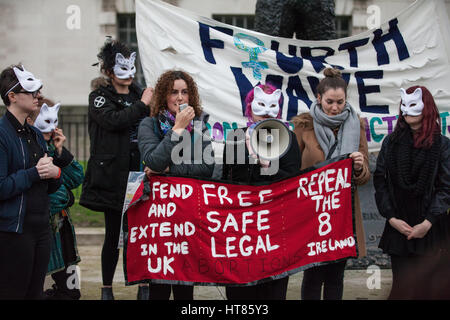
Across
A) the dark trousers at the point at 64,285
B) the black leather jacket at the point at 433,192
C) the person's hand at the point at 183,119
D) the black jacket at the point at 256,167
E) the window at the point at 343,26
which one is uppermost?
the window at the point at 343,26

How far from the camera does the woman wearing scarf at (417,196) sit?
15.0 ft

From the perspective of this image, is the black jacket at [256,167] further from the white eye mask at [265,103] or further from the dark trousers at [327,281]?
the dark trousers at [327,281]

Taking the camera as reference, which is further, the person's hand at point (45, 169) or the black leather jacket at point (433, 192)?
the black leather jacket at point (433, 192)

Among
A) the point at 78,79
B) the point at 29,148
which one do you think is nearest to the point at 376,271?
the point at 29,148

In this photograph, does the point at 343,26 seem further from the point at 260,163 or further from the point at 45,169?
the point at 45,169

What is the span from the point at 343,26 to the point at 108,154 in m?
13.9

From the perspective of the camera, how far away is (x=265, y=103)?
4312mm

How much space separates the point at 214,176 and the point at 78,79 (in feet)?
44.5

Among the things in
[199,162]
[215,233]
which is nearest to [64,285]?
[215,233]

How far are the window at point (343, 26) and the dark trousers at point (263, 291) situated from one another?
1406 cm

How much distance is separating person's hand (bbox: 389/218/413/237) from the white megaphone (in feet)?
3.48

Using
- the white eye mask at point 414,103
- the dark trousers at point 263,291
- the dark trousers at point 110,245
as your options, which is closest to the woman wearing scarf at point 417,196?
the white eye mask at point 414,103
